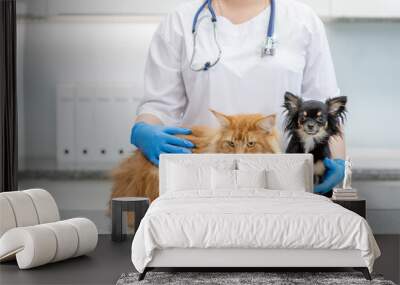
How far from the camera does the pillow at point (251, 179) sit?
5520 millimetres

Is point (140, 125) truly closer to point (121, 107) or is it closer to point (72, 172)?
point (121, 107)

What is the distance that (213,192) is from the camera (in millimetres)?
5160

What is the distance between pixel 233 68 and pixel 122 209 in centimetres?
160

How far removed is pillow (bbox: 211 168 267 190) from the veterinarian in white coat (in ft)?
2.31

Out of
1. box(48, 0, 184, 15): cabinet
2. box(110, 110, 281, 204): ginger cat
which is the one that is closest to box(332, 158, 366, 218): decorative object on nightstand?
box(110, 110, 281, 204): ginger cat

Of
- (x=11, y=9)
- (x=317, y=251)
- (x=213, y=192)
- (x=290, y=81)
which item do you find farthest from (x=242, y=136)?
(x=11, y=9)

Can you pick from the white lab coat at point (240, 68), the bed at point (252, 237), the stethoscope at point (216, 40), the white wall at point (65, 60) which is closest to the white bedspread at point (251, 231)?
the bed at point (252, 237)

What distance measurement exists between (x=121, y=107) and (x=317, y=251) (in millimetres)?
2765

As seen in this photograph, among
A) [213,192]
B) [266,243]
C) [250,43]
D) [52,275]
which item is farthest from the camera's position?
[250,43]

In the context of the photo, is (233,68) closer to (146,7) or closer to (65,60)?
(146,7)

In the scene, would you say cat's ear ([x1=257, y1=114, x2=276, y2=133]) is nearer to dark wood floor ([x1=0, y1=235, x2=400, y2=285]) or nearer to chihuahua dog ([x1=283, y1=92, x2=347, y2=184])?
chihuahua dog ([x1=283, y1=92, x2=347, y2=184])

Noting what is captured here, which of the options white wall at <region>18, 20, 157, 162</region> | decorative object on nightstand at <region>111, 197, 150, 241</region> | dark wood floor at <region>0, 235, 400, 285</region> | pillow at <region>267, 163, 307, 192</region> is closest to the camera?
dark wood floor at <region>0, 235, 400, 285</region>

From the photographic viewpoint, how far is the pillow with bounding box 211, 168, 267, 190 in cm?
552

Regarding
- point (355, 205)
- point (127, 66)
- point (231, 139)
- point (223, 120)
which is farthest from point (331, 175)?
point (127, 66)
